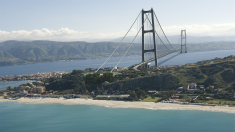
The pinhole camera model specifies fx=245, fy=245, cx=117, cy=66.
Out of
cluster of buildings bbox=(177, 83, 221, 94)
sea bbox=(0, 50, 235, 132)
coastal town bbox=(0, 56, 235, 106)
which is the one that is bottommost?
sea bbox=(0, 50, 235, 132)

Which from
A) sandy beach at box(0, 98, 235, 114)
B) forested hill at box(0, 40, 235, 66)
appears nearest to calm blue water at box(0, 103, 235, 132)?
sandy beach at box(0, 98, 235, 114)

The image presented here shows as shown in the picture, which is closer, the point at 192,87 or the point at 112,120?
the point at 112,120

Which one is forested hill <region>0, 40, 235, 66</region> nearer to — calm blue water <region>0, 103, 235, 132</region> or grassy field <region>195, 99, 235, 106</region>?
grassy field <region>195, 99, 235, 106</region>

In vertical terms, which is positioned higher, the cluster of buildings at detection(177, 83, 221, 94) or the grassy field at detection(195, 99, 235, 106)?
the cluster of buildings at detection(177, 83, 221, 94)

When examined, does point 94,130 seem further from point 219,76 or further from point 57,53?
point 57,53

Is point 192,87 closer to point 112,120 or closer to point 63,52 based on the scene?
point 112,120

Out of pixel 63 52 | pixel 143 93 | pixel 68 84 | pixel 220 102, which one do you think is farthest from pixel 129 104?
pixel 63 52

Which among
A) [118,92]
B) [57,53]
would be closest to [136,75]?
[118,92]

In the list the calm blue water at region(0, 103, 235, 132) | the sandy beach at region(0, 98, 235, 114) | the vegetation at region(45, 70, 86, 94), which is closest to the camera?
the calm blue water at region(0, 103, 235, 132)
